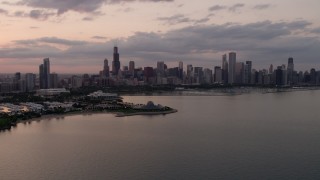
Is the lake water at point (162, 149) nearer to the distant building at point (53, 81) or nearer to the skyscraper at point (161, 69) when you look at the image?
the distant building at point (53, 81)

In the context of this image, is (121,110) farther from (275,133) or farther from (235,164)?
(235,164)

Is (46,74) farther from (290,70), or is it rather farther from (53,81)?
(290,70)

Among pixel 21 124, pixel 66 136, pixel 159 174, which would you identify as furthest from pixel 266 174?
pixel 21 124

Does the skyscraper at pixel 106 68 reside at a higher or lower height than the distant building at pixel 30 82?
higher

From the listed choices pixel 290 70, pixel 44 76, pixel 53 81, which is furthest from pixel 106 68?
pixel 290 70

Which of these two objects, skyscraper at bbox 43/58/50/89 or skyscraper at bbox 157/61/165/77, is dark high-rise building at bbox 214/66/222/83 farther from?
skyscraper at bbox 43/58/50/89

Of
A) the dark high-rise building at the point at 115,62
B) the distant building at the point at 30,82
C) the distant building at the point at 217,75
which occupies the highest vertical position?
the dark high-rise building at the point at 115,62

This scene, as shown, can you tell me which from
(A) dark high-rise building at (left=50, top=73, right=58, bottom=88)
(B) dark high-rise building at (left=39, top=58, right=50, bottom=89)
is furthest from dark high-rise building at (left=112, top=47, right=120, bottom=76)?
(B) dark high-rise building at (left=39, top=58, right=50, bottom=89)

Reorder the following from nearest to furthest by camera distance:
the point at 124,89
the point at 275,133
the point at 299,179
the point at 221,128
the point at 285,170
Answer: the point at 299,179, the point at 285,170, the point at 275,133, the point at 221,128, the point at 124,89

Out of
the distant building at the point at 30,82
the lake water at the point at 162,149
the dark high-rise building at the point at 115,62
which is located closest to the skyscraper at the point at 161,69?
the dark high-rise building at the point at 115,62
